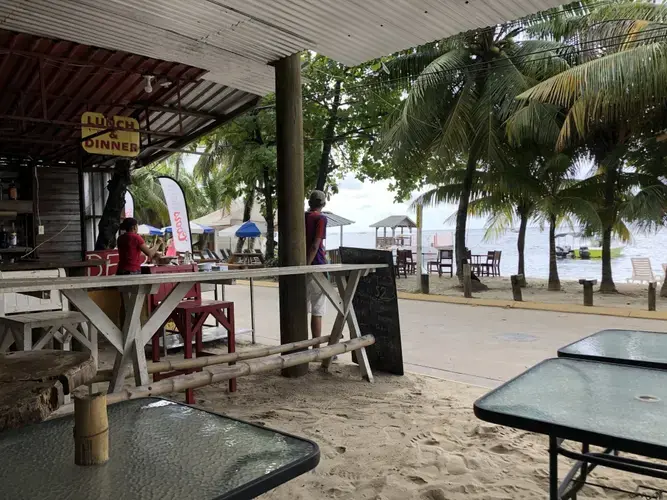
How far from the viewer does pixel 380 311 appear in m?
5.40

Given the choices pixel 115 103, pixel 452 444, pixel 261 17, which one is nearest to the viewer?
pixel 452 444

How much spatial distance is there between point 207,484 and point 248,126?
60.3 feet

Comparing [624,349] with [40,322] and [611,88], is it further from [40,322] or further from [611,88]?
[611,88]

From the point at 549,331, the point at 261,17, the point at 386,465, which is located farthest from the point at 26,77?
the point at 549,331

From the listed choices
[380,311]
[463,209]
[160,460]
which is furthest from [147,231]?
[160,460]

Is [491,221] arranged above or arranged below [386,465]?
above

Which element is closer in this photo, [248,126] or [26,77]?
[26,77]

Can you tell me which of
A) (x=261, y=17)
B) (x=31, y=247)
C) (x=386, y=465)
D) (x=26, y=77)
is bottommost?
(x=386, y=465)

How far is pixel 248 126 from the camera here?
18.6 meters

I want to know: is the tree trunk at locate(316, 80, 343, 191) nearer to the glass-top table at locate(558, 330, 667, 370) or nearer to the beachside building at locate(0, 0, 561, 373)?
the beachside building at locate(0, 0, 561, 373)

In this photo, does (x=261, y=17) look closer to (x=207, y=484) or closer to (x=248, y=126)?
(x=207, y=484)

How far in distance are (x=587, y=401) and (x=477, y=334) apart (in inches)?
239

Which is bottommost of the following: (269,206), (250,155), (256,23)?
(269,206)

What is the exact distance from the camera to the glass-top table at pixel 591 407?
1444 millimetres
